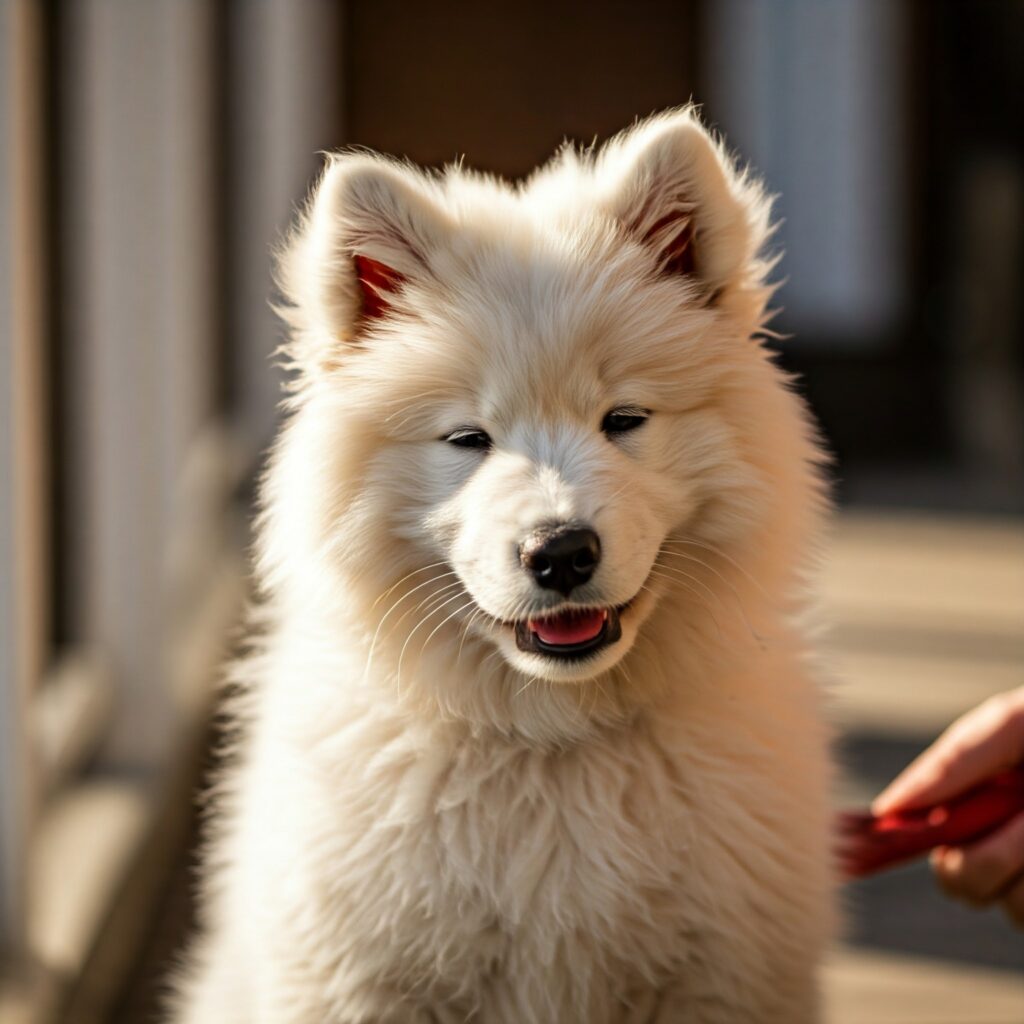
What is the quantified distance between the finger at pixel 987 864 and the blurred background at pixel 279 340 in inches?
15.7

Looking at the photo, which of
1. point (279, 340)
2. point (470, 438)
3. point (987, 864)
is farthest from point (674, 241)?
point (279, 340)

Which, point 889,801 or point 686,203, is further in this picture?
→ point 889,801

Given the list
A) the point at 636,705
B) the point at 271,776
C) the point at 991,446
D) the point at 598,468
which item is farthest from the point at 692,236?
the point at 991,446

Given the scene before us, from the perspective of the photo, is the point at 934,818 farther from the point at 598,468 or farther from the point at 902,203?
the point at 902,203

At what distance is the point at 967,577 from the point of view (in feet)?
26.9

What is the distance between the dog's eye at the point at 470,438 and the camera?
220 cm

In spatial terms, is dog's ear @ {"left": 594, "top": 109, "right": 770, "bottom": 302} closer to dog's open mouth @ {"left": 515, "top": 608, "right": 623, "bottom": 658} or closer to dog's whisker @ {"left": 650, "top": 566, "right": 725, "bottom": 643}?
dog's whisker @ {"left": 650, "top": 566, "right": 725, "bottom": 643}

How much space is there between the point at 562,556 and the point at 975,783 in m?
1.14

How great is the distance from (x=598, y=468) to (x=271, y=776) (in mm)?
789

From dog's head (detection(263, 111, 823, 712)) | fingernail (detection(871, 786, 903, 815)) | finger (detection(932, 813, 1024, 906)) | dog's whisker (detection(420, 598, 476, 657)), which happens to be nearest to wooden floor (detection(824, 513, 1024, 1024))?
fingernail (detection(871, 786, 903, 815))

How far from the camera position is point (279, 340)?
9.06m

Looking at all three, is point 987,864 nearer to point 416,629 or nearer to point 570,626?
point 570,626

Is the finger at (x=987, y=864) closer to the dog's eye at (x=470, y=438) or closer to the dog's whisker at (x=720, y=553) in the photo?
the dog's whisker at (x=720, y=553)

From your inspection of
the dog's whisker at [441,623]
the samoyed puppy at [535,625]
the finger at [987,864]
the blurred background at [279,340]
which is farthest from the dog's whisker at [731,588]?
the finger at [987,864]
